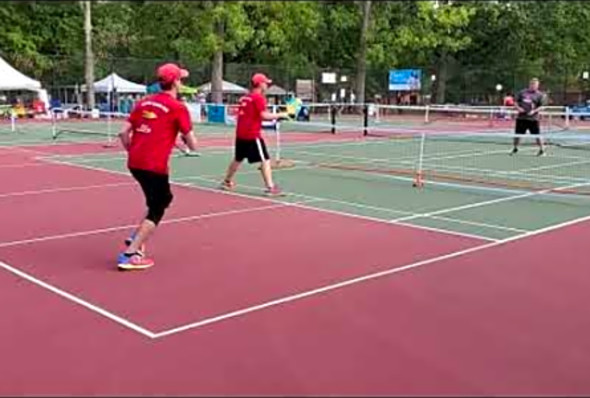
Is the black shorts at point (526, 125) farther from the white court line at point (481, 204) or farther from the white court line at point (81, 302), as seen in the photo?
the white court line at point (81, 302)

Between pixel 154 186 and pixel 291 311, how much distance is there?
6.02 feet

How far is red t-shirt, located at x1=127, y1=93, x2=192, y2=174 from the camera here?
6.85 metres

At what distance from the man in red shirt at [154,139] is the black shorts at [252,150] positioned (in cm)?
472

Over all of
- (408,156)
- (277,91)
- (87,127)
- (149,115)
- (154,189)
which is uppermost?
(277,91)

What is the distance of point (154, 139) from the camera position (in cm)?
695

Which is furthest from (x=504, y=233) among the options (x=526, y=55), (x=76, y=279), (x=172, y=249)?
(x=526, y=55)

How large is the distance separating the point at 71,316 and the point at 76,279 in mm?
1108

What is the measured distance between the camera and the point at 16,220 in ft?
32.8

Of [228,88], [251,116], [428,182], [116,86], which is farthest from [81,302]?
[228,88]

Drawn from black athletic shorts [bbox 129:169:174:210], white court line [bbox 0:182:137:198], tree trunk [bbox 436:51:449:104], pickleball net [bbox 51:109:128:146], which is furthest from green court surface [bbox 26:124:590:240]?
tree trunk [bbox 436:51:449:104]

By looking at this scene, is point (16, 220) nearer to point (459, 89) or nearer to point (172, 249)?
point (172, 249)

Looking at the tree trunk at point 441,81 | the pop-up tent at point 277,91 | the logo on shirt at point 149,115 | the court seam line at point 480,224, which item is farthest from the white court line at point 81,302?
the tree trunk at point 441,81

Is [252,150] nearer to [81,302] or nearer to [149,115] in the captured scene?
[149,115]

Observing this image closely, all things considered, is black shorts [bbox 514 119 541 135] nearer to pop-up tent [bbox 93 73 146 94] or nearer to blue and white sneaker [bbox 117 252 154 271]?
blue and white sneaker [bbox 117 252 154 271]
